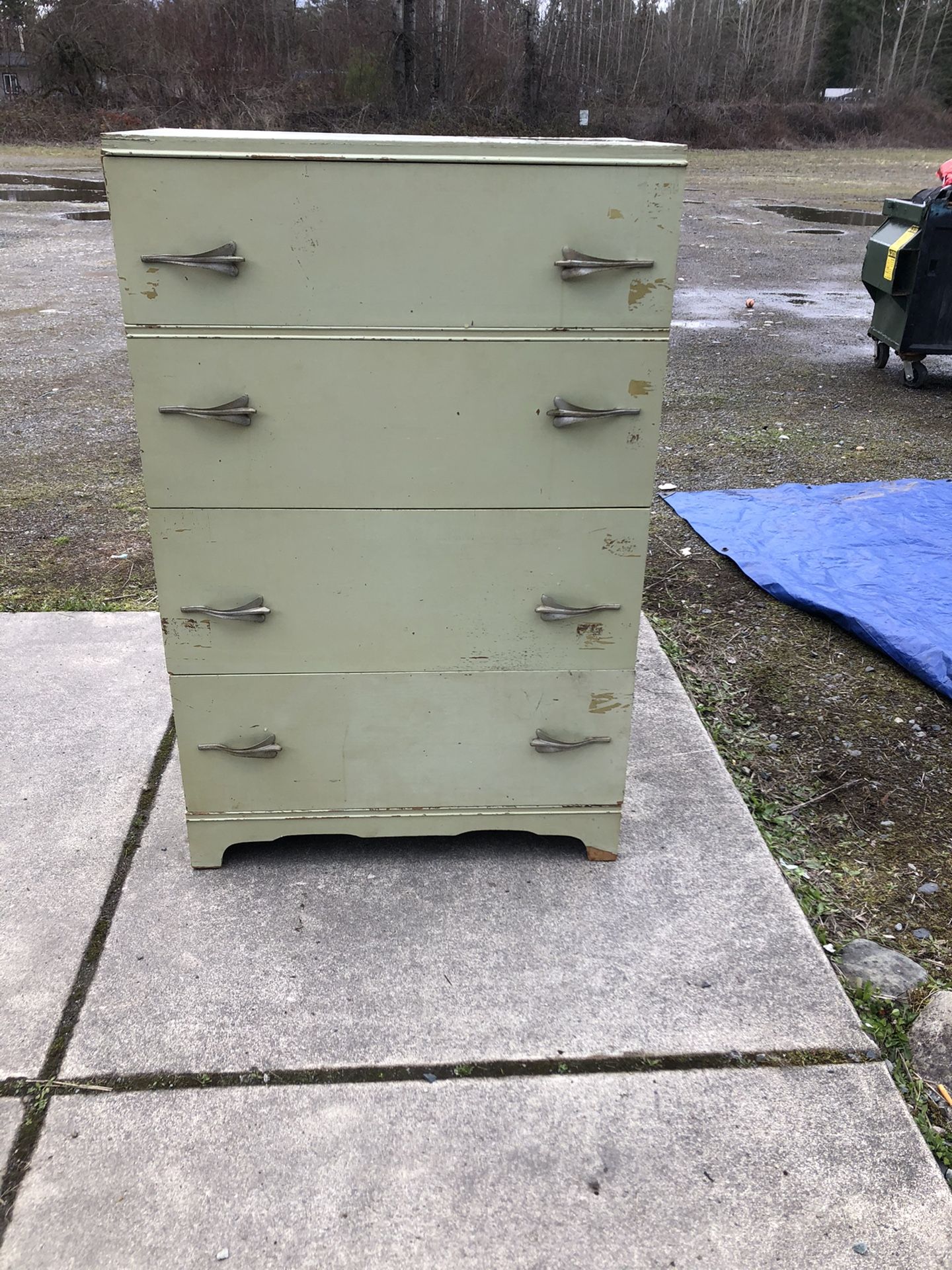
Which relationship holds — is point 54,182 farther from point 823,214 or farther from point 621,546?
point 621,546

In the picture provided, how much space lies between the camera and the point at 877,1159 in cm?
169

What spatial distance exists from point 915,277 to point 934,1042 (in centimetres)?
592

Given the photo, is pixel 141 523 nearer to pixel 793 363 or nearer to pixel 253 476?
pixel 253 476

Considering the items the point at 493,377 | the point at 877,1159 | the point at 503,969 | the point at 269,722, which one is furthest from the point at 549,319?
the point at 877,1159

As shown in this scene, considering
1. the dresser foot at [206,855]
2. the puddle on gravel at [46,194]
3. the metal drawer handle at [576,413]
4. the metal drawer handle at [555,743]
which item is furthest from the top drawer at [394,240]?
the puddle on gravel at [46,194]

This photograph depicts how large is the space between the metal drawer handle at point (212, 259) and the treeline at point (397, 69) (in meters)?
27.9

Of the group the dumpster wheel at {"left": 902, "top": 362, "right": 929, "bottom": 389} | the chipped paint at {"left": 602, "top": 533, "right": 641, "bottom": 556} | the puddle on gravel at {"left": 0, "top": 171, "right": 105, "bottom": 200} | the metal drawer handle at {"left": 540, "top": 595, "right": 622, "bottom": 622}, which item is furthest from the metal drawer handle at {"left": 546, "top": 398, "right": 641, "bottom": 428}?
the puddle on gravel at {"left": 0, "top": 171, "right": 105, "bottom": 200}

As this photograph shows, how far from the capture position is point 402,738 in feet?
7.38

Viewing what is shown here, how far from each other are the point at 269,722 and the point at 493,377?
3.12 ft

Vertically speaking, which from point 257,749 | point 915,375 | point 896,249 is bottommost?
point 915,375

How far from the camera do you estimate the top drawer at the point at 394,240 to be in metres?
1.76

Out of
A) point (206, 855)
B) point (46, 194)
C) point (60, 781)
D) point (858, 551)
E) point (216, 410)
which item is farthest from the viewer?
point (46, 194)

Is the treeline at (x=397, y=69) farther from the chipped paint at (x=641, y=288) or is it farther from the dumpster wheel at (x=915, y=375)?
the chipped paint at (x=641, y=288)

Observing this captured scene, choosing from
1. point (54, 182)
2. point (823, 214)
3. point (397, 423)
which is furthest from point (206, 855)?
point (54, 182)
